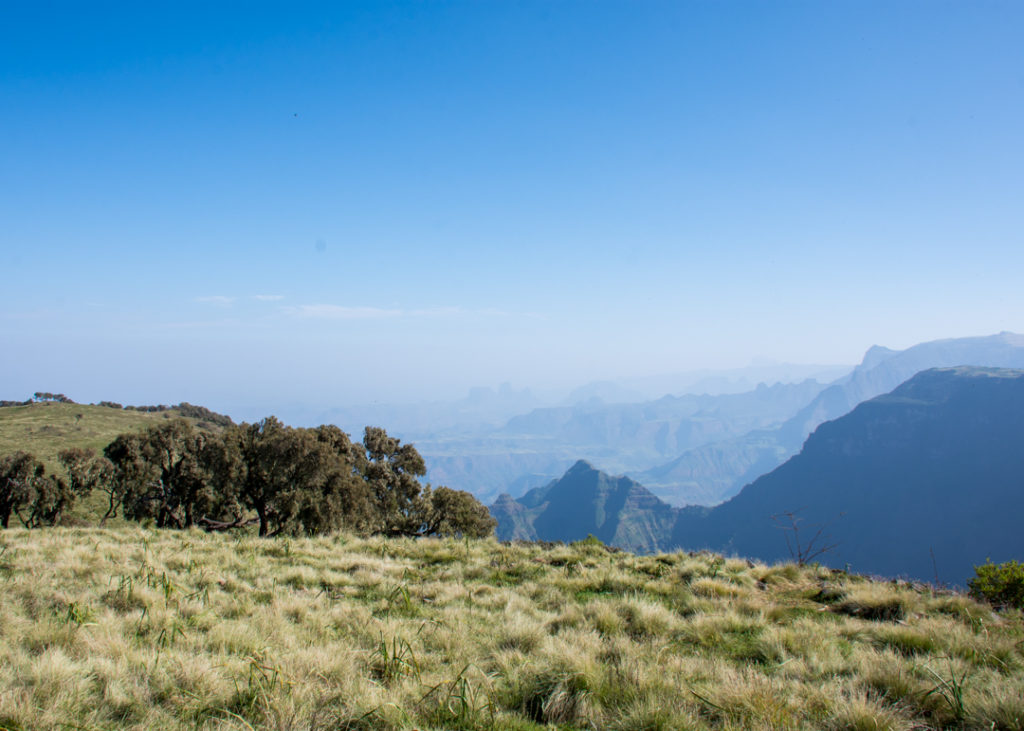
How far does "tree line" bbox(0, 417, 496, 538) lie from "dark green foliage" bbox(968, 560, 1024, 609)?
24779 mm

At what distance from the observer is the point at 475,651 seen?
6.20m

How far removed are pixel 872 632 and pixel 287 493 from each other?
85.7ft

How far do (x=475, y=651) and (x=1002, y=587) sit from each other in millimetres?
11996

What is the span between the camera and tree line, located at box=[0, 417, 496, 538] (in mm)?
27438

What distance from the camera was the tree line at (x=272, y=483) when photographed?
27438mm

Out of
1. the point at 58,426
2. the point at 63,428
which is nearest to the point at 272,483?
the point at 63,428

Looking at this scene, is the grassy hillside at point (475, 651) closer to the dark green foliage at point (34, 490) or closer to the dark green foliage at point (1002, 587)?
the dark green foliage at point (1002, 587)

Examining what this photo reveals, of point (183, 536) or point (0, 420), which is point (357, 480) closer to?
point (183, 536)

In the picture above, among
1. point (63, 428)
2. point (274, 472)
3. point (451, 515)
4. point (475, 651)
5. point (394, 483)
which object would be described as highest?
point (475, 651)

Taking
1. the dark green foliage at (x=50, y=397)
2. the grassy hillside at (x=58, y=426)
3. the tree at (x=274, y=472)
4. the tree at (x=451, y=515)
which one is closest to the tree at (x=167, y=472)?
the tree at (x=274, y=472)

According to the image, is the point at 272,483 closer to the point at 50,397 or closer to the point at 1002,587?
the point at 1002,587

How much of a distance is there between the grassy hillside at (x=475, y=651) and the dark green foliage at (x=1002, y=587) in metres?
1.45

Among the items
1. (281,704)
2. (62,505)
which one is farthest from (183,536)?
(62,505)

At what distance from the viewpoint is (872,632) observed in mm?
7246
